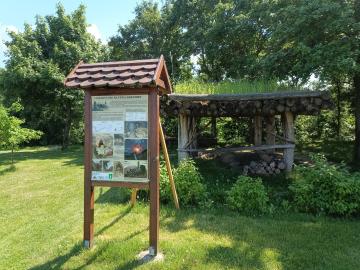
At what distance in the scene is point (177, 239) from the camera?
212 inches

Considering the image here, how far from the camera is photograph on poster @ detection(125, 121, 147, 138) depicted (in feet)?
15.9

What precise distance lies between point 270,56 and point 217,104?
2.52m

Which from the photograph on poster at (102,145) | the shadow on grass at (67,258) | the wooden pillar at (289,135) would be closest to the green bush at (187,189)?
the shadow on grass at (67,258)

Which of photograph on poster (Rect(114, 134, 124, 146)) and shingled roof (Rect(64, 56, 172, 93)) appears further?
photograph on poster (Rect(114, 134, 124, 146))

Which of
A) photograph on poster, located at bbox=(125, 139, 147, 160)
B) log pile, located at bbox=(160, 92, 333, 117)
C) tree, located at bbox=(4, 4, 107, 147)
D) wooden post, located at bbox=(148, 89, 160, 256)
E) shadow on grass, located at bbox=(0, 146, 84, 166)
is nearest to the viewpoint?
wooden post, located at bbox=(148, 89, 160, 256)

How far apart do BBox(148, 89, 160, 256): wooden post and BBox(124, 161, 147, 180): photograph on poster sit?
9 centimetres

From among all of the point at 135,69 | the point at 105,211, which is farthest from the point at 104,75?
the point at 105,211

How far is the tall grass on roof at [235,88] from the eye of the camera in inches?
373

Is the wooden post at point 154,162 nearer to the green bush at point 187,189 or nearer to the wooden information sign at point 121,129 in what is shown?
the wooden information sign at point 121,129

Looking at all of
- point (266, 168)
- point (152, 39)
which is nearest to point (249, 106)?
point (266, 168)

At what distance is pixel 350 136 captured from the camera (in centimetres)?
2069

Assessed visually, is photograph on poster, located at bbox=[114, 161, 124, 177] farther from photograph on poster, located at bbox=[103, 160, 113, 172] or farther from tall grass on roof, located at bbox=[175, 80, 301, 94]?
tall grass on roof, located at bbox=[175, 80, 301, 94]

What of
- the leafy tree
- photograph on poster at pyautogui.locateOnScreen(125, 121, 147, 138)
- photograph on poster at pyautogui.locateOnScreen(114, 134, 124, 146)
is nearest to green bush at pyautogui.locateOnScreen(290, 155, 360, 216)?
photograph on poster at pyautogui.locateOnScreen(125, 121, 147, 138)

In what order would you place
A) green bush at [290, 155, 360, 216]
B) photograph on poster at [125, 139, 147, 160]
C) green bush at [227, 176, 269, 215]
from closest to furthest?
photograph on poster at [125, 139, 147, 160] → green bush at [290, 155, 360, 216] → green bush at [227, 176, 269, 215]
